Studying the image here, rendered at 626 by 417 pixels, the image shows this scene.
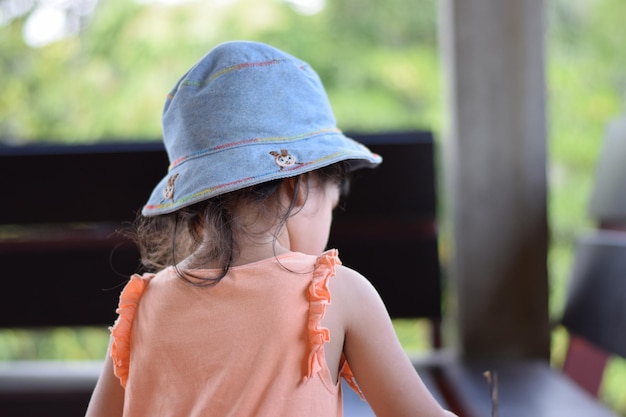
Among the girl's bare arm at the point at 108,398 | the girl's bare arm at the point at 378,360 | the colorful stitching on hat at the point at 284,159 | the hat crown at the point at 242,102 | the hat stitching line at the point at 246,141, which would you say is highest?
the hat crown at the point at 242,102

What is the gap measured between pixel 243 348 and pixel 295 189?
21 cm

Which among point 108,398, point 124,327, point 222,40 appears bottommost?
point 108,398

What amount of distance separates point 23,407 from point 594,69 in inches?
155

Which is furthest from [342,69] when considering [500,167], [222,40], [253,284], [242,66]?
[253,284]

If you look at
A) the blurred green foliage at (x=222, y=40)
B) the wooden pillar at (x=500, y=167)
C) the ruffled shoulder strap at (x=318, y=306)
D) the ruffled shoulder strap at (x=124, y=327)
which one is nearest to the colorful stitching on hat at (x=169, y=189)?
the ruffled shoulder strap at (x=124, y=327)

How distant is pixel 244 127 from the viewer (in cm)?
A: 92

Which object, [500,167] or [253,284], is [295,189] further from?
[500,167]

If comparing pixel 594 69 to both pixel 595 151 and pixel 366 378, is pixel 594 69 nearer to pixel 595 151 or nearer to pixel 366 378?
pixel 595 151

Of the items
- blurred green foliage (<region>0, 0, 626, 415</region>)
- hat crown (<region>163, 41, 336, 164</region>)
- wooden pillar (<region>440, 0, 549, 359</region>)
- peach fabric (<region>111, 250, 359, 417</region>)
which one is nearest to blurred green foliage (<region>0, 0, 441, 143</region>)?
blurred green foliage (<region>0, 0, 626, 415</region>)

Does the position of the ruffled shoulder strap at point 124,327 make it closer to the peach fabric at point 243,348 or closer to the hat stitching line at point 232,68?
the peach fabric at point 243,348

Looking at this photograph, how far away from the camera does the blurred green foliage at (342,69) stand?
4668 mm

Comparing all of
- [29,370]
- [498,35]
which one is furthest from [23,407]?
[498,35]

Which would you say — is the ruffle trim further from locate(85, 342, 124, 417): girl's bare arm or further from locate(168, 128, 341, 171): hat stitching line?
locate(85, 342, 124, 417): girl's bare arm

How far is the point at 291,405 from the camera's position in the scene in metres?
0.81
